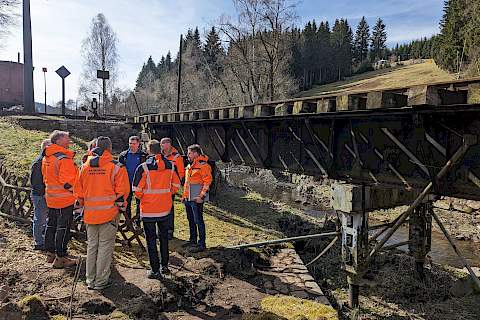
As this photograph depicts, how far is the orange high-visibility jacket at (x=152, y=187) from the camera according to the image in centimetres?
558

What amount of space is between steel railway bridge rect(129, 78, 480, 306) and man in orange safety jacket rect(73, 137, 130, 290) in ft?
10.8

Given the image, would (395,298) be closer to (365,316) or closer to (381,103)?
(365,316)

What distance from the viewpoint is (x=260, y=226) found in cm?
1102

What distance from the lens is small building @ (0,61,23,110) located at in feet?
97.5

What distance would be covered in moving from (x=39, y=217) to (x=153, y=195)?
2.63m

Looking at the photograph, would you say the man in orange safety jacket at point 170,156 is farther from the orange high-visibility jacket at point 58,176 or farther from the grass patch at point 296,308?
the grass patch at point 296,308

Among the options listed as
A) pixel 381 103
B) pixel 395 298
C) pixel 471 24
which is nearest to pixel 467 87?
pixel 381 103

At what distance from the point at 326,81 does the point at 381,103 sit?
67.8 metres

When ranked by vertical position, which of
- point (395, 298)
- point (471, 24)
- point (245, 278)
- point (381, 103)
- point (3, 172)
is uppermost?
point (471, 24)

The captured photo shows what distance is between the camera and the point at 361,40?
82.9 meters

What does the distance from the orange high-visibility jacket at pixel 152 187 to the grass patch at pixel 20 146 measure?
694cm

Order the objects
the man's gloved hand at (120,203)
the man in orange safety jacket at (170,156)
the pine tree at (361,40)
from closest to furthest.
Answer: the man's gloved hand at (120,203) < the man in orange safety jacket at (170,156) < the pine tree at (361,40)

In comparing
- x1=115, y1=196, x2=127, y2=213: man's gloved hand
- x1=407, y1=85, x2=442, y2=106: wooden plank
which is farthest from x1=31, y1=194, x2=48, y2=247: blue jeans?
x1=407, y1=85, x2=442, y2=106: wooden plank

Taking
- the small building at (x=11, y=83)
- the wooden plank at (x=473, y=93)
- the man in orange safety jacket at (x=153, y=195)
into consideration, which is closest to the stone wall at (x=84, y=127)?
the small building at (x=11, y=83)
